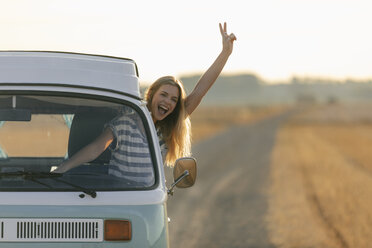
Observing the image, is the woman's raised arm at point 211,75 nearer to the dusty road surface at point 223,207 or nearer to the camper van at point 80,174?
the camper van at point 80,174

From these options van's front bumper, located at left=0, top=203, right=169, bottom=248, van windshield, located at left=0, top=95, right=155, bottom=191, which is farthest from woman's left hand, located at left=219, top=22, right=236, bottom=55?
van's front bumper, located at left=0, top=203, right=169, bottom=248

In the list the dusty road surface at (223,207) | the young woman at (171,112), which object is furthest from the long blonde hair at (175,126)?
the dusty road surface at (223,207)

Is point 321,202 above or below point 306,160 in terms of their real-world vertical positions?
above

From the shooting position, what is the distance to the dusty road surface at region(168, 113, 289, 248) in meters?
11.0

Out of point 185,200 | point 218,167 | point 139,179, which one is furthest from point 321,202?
point 139,179

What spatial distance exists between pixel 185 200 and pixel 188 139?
10495 millimetres

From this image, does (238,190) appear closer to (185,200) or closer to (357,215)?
(185,200)

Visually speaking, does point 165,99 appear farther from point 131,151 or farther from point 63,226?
point 63,226

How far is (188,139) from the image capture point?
505cm

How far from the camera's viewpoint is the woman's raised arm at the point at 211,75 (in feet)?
17.3

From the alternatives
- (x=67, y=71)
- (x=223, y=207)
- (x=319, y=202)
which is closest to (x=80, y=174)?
(x=67, y=71)

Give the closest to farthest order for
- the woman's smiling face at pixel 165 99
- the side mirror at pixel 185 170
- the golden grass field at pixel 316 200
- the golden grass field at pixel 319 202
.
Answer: the side mirror at pixel 185 170, the woman's smiling face at pixel 165 99, the golden grass field at pixel 316 200, the golden grass field at pixel 319 202

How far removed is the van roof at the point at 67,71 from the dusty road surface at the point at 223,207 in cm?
623

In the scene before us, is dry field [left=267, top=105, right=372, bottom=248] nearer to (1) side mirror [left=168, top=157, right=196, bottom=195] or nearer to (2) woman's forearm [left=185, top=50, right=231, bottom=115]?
(2) woman's forearm [left=185, top=50, right=231, bottom=115]
